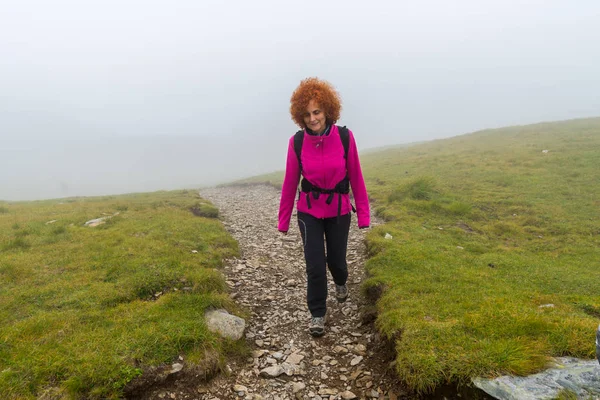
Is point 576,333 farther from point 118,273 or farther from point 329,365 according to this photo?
point 118,273

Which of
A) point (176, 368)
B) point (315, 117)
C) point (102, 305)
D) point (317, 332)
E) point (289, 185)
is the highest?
point (315, 117)

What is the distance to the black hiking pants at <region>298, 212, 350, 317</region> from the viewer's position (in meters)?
7.17

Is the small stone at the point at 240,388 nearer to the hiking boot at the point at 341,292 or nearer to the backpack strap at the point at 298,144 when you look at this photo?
the hiking boot at the point at 341,292

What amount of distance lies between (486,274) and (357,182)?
489cm

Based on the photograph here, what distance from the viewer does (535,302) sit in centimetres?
738

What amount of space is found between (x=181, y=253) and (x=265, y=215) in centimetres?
1039

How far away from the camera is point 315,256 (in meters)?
7.16

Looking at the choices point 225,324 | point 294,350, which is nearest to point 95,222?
point 225,324

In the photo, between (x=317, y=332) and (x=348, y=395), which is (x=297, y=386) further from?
(x=317, y=332)

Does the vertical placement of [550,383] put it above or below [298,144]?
below

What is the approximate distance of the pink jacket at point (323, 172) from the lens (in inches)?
271

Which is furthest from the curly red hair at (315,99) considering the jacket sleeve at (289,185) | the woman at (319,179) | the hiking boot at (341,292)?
the hiking boot at (341,292)

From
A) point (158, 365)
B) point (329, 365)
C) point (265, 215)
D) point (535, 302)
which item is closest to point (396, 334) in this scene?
point (329, 365)

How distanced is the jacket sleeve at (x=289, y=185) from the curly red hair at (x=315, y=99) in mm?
592
